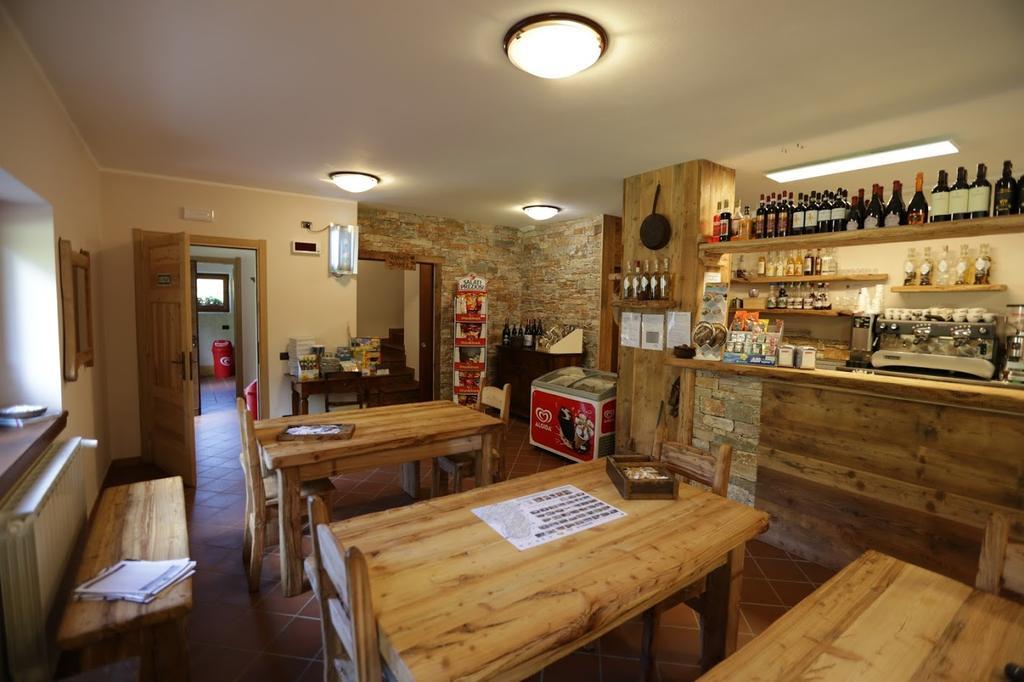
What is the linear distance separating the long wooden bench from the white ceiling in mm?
2177

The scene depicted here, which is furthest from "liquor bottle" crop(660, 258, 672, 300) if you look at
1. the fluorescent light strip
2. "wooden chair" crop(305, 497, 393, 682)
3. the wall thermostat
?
the wall thermostat

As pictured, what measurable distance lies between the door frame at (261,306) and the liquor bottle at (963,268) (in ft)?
21.8

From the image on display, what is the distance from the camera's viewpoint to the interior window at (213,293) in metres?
9.10

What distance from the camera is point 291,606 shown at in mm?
2424

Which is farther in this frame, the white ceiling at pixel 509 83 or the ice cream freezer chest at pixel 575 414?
the ice cream freezer chest at pixel 575 414

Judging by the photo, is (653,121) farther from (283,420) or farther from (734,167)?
(283,420)

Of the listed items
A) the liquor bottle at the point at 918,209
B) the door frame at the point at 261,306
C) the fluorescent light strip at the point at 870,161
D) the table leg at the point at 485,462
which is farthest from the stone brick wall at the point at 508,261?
the liquor bottle at the point at 918,209

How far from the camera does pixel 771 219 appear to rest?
321 centimetres

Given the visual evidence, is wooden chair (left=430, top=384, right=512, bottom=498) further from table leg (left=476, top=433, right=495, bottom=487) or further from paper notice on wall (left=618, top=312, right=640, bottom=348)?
paper notice on wall (left=618, top=312, right=640, bottom=348)

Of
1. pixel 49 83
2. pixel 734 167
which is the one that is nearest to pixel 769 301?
pixel 734 167

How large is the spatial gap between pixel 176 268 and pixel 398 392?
2.51 m

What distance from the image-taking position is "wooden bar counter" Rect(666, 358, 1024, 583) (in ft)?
7.56

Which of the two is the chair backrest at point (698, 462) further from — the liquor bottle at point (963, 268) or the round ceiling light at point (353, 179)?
the liquor bottle at point (963, 268)

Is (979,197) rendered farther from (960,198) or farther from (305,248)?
(305,248)
